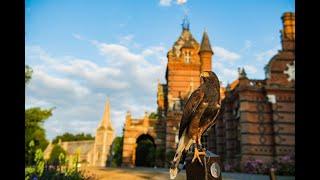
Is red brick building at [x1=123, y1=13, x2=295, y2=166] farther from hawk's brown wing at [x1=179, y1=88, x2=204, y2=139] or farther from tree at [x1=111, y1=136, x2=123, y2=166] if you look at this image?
tree at [x1=111, y1=136, x2=123, y2=166]

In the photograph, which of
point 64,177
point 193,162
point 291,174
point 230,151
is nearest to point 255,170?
point 291,174

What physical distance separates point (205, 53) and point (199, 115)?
41688mm

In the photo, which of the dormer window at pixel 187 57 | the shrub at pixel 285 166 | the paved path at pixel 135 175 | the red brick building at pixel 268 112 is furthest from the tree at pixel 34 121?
the shrub at pixel 285 166

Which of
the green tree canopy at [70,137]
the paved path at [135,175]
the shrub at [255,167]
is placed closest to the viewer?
the paved path at [135,175]

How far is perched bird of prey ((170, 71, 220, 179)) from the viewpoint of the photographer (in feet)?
16.2

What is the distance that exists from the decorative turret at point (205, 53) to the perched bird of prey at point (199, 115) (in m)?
40.1

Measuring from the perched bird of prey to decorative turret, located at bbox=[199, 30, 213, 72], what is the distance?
132ft

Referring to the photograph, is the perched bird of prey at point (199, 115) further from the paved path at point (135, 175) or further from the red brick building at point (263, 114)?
the red brick building at point (263, 114)

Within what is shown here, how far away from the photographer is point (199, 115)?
493cm


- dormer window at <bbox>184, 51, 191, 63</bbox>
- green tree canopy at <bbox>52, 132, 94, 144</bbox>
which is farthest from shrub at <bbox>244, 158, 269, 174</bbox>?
green tree canopy at <bbox>52, 132, 94, 144</bbox>

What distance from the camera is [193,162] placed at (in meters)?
5.05

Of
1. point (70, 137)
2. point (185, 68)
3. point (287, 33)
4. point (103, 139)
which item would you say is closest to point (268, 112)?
point (287, 33)

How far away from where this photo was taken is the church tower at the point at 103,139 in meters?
84.9
